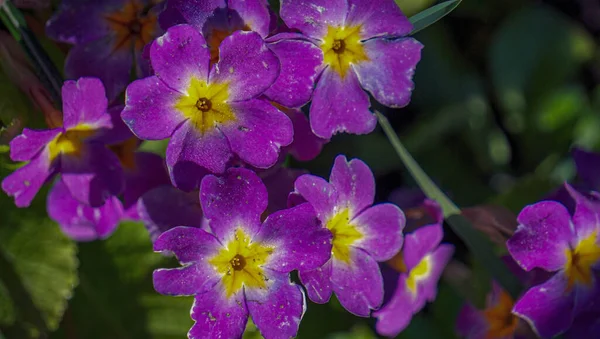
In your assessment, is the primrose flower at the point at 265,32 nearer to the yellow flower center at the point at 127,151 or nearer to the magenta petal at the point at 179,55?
the magenta petal at the point at 179,55

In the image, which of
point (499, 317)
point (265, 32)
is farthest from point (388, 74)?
point (499, 317)

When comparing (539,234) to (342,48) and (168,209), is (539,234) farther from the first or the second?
(168,209)

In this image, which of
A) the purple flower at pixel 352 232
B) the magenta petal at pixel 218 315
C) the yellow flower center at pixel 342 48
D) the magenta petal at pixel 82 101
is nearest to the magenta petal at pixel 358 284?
the purple flower at pixel 352 232

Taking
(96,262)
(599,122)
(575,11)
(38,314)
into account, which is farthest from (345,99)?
(575,11)

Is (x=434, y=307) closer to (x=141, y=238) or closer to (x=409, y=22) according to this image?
(x=141, y=238)

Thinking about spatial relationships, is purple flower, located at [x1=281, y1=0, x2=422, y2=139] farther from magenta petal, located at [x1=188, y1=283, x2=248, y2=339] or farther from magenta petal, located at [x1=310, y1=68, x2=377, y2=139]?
magenta petal, located at [x1=188, y1=283, x2=248, y2=339]

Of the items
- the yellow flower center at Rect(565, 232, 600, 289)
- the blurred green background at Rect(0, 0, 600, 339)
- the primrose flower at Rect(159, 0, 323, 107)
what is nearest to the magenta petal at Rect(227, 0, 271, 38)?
the primrose flower at Rect(159, 0, 323, 107)
